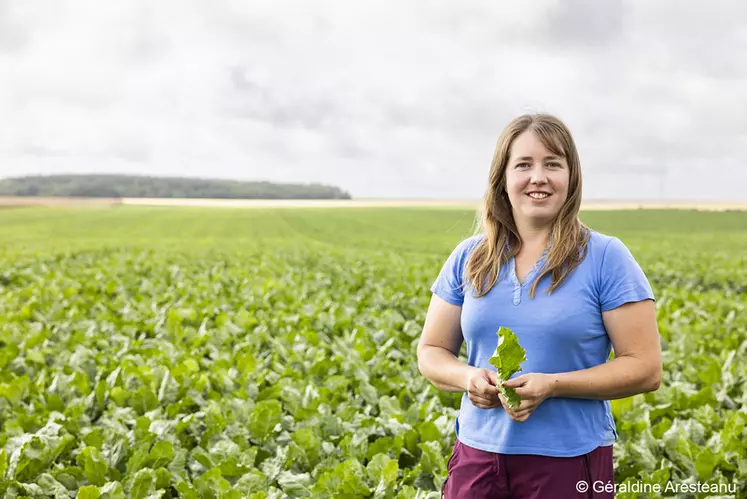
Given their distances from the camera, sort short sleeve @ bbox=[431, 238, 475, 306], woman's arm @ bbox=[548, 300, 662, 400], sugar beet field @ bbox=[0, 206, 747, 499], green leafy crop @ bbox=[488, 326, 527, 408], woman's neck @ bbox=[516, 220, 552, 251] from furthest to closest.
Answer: sugar beet field @ bbox=[0, 206, 747, 499], short sleeve @ bbox=[431, 238, 475, 306], woman's neck @ bbox=[516, 220, 552, 251], woman's arm @ bbox=[548, 300, 662, 400], green leafy crop @ bbox=[488, 326, 527, 408]

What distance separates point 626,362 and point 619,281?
0.79ft

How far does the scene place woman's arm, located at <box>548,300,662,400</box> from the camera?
2.04 m

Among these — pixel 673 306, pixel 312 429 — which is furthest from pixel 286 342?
pixel 673 306

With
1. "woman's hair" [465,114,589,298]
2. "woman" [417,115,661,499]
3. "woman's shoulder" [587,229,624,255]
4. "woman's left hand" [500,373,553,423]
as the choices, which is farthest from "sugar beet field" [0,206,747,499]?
"woman's left hand" [500,373,553,423]

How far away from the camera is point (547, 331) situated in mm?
2059

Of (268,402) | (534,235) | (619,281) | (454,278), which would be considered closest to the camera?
(619,281)

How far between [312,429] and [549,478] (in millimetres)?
2483

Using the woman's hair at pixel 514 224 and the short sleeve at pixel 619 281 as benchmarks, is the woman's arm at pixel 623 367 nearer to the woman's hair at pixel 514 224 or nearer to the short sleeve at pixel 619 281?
the short sleeve at pixel 619 281

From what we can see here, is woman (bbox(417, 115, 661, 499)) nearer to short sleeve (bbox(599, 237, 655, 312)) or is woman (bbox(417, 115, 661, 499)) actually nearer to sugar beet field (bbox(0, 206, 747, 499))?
short sleeve (bbox(599, 237, 655, 312))

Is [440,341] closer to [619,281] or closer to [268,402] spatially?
[619,281]

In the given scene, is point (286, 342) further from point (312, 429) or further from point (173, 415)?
point (312, 429)

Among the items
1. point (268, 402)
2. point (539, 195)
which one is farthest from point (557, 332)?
point (268, 402)

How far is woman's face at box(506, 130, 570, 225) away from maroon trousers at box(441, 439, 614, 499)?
746 millimetres

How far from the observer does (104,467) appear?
12.6ft
